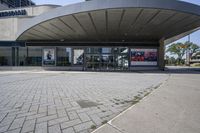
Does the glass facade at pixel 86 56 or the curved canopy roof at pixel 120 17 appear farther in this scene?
the glass facade at pixel 86 56

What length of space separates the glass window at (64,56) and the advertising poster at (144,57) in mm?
10454

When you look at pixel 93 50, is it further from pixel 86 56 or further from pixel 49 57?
pixel 49 57

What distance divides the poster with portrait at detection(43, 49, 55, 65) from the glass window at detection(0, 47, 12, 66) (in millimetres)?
6280

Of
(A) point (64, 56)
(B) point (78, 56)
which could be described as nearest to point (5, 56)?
(A) point (64, 56)

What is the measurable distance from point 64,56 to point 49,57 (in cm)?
247

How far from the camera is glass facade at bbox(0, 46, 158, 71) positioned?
29016mm

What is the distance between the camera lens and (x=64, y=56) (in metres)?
30.8

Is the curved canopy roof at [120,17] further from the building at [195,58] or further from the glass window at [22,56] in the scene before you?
the building at [195,58]

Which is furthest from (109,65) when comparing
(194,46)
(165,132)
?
(194,46)

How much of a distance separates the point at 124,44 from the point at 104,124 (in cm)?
2644

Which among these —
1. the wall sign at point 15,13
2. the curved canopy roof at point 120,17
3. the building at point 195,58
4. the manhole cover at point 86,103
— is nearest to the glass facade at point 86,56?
the curved canopy roof at point 120,17

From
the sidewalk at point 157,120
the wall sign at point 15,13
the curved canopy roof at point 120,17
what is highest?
the wall sign at point 15,13

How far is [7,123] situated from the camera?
13.7 feet

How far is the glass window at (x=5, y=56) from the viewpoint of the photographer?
103 ft
